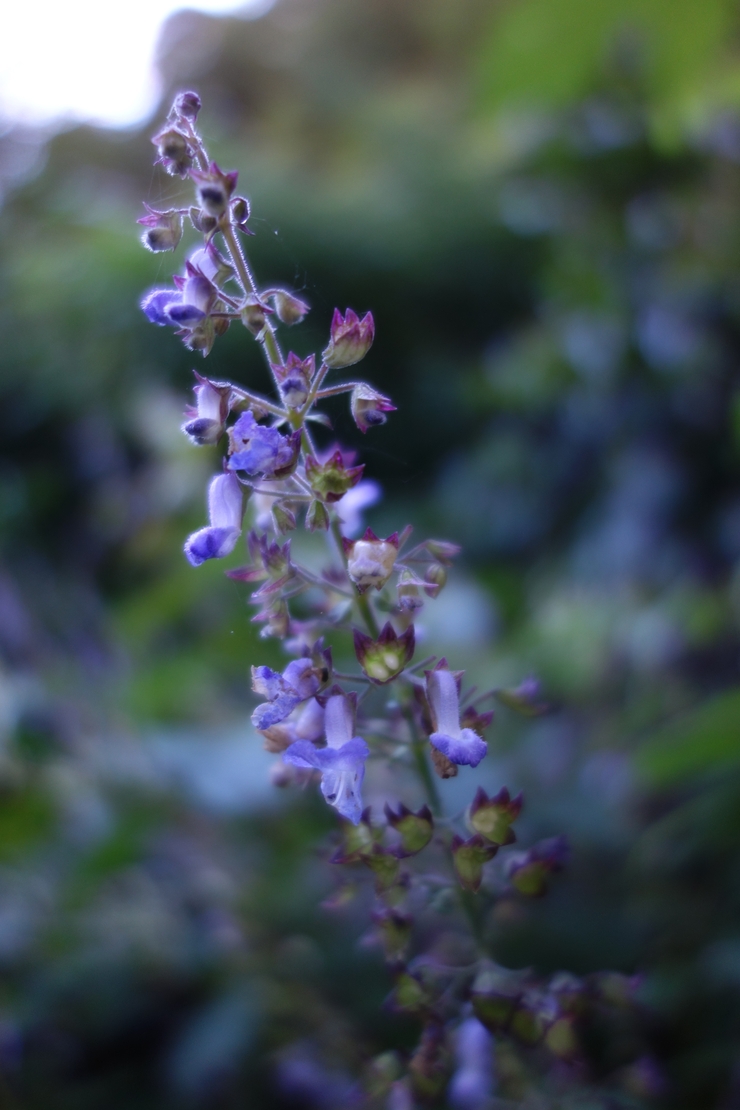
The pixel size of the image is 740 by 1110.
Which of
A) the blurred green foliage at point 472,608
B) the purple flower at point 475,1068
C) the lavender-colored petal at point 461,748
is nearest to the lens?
the lavender-colored petal at point 461,748

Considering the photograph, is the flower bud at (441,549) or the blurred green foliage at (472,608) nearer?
the flower bud at (441,549)

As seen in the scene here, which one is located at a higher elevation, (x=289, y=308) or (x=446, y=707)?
(x=289, y=308)

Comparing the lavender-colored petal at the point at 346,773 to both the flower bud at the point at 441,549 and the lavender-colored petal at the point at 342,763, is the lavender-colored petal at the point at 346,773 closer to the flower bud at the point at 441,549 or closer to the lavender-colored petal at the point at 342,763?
the lavender-colored petal at the point at 342,763

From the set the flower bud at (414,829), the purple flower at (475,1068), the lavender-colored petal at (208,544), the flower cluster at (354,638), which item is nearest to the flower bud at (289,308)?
the flower cluster at (354,638)

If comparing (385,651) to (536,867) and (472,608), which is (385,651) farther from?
(472,608)

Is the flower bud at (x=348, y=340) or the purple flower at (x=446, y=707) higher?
the flower bud at (x=348, y=340)

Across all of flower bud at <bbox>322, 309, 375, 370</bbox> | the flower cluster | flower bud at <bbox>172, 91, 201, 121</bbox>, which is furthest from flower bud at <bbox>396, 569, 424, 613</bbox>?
flower bud at <bbox>172, 91, 201, 121</bbox>

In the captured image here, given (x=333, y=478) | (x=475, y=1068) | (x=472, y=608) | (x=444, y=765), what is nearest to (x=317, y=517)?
(x=333, y=478)
